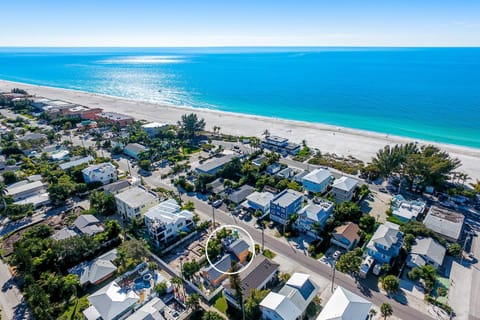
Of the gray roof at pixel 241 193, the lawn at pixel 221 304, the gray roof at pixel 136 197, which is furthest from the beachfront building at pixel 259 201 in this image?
the lawn at pixel 221 304

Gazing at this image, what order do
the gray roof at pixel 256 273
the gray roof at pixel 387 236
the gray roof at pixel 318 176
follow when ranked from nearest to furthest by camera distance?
the gray roof at pixel 256 273 → the gray roof at pixel 387 236 → the gray roof at pixel 318 176

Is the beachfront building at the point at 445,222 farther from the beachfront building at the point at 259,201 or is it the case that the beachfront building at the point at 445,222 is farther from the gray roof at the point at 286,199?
the beachfront building at the point at 259,201

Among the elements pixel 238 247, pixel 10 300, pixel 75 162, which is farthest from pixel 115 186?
pixel 238 247

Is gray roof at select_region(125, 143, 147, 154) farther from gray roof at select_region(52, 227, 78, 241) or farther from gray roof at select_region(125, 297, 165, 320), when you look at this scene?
gray roof at select_region(125, 297, 165, 320)

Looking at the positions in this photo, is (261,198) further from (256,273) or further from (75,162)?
(75,162)

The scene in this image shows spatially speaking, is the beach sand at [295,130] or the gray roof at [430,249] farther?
the beach sand at [295,130]
